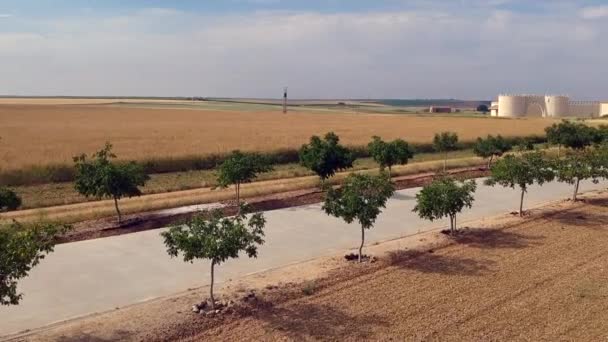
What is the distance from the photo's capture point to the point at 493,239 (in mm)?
17266

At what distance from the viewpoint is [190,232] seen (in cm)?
1159

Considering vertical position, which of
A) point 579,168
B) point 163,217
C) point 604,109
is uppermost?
point 604,109

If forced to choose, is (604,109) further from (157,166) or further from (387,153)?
(157,166)

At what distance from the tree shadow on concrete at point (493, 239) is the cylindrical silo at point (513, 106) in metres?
113

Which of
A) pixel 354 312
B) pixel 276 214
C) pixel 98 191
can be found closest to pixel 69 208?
pixel 98 191

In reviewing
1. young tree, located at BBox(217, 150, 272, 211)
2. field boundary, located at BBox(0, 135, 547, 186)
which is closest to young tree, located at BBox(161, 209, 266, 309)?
young tree, located at BBox(217, 150, 272, 211)

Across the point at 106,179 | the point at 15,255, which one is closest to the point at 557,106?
the point at 106,179

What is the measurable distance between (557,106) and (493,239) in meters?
118

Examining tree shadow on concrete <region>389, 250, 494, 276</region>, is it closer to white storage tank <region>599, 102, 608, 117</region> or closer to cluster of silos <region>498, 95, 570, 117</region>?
cluster of silos <region>498, 95, 570, 117</region>

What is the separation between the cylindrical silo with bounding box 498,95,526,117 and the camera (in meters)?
125

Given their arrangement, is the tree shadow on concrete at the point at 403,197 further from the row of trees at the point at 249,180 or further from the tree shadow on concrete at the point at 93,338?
the tree shadow on concrete at the point at 93,338

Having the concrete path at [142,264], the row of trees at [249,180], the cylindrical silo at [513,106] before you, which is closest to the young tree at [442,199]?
the row of trees at [249,180]

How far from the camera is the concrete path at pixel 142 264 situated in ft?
38.1

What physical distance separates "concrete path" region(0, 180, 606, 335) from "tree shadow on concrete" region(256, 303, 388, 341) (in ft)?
7.88
